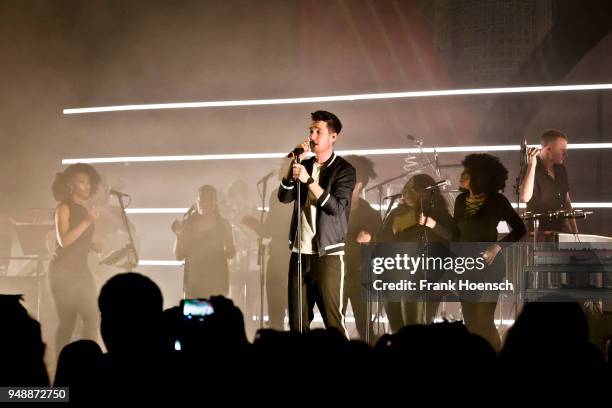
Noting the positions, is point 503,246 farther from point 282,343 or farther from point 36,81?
point 36,81

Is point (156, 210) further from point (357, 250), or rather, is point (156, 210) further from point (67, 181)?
point (357, 250)

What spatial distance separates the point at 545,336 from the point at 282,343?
817mm

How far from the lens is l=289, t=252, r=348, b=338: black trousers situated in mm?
Answer: 4297

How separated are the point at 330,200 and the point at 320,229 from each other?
7.8 inches

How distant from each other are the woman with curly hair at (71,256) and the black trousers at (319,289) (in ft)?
6.79

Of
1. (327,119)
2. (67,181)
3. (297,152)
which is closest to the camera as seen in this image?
(297,152)

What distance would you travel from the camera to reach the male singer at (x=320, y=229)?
14.1 feet

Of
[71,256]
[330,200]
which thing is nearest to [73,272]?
[71,256]

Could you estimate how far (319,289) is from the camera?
14.2 feet

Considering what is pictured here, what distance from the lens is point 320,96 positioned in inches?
294

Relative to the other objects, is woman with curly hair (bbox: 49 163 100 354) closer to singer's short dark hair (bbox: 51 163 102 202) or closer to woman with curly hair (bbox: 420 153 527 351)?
singer's short dark hair (bbox: 51 163 102 202)

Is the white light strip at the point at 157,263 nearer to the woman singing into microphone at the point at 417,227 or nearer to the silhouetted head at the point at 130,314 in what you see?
the woman singing into microphone at the point at 417,227

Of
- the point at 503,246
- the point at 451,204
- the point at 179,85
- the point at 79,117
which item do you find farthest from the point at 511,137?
the point at 79,117

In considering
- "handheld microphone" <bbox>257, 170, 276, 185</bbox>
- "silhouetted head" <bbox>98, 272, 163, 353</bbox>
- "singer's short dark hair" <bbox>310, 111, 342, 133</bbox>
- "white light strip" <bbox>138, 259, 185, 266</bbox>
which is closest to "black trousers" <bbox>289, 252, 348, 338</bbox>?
"singer's short dark hair" <bbox>310, 111, 342, 133</bbox>
